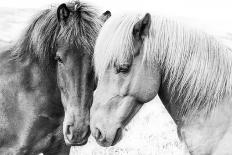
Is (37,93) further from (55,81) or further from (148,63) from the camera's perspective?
(148,63)

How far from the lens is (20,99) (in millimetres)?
4574

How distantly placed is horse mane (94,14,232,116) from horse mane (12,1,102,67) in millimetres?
764

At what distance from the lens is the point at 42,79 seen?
458 centimetres

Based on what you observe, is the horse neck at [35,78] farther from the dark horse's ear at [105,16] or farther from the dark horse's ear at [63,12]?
the dark horse's ear at [105,16]

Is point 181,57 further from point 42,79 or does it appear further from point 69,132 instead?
point 42,79

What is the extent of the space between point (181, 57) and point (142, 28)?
0.44 m

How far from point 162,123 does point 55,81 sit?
5618 millimetres

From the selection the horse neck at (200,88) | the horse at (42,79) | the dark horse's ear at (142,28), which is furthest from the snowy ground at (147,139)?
the horse neck at (200,88)

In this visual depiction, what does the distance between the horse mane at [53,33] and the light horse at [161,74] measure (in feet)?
2.45

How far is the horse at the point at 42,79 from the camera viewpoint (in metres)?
4.34

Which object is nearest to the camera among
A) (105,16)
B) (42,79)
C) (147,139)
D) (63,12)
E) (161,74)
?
(161,74)

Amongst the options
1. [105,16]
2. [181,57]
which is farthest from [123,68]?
[105,16]

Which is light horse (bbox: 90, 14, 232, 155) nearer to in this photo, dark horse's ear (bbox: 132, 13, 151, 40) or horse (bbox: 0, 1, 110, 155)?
dark horse's ear (bbox: 132, 13, 151, 40)

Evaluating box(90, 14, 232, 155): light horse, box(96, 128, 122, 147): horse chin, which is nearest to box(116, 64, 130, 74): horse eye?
box(90, 14, 232, 155): light horse
